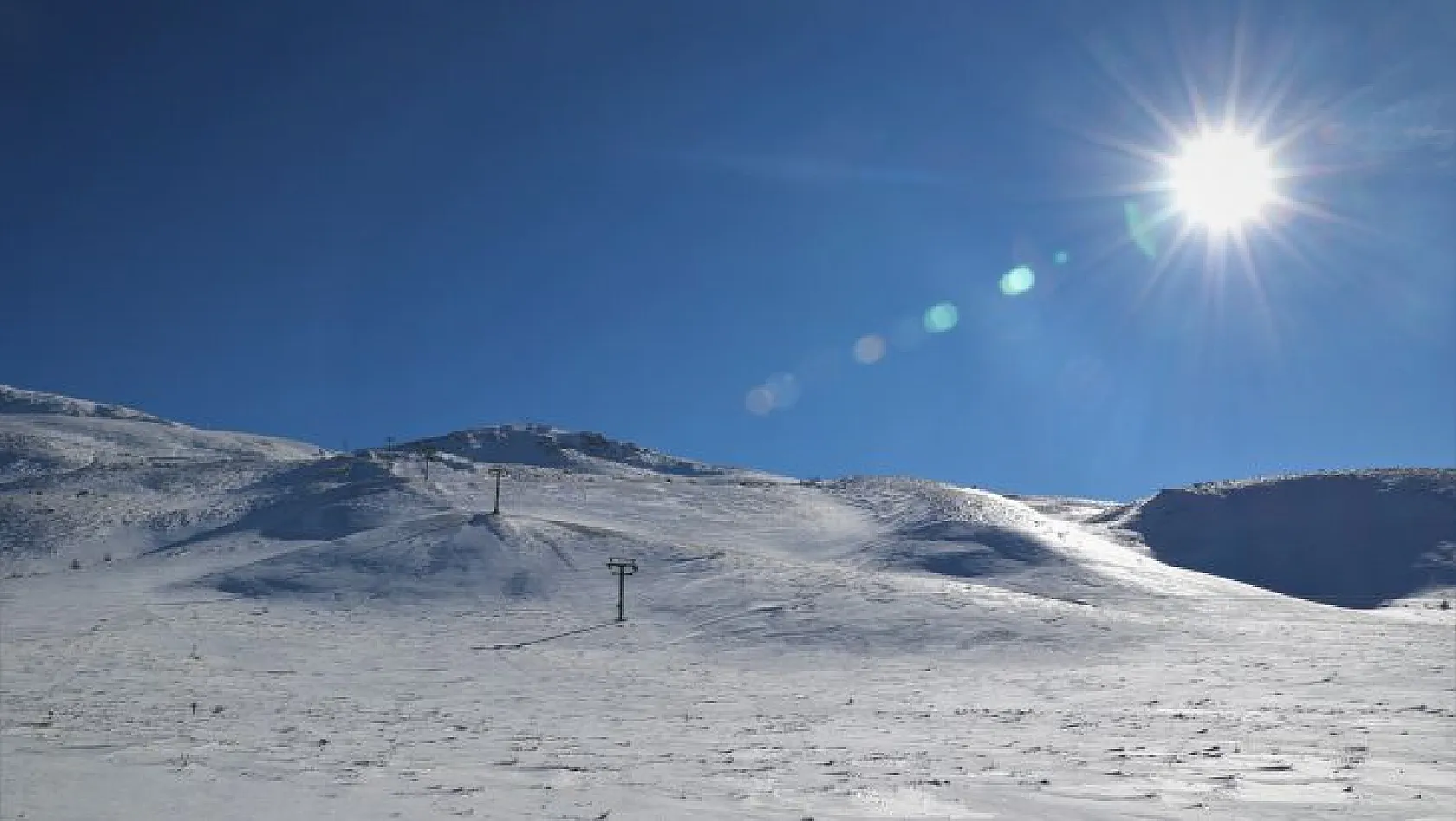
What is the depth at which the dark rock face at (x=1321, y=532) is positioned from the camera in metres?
55.4

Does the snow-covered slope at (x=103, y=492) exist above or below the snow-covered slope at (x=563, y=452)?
below

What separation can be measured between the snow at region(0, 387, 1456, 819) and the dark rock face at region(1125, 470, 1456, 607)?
92 cm

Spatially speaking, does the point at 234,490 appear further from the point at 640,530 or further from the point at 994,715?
the point at 994,715

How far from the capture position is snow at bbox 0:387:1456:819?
10086mm

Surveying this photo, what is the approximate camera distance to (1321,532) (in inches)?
2488

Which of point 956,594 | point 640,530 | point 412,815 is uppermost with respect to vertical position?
point 640,530

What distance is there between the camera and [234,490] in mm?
64062

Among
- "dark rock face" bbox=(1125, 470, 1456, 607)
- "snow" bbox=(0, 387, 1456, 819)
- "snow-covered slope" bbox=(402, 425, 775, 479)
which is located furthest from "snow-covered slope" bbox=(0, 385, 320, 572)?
"dark rock face" bbox=(1125, 470, 1456, 607)

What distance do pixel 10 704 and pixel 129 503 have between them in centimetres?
4812

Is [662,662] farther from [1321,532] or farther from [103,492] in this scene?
[1321,532]

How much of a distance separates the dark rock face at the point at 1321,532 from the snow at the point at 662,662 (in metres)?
0.92

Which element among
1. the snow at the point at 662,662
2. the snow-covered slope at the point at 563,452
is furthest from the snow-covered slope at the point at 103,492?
the snow-covered slope at the point at 563,452

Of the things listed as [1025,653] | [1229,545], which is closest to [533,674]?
[1025,653]

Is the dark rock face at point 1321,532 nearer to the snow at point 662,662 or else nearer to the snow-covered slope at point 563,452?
the snow at point 662,662
